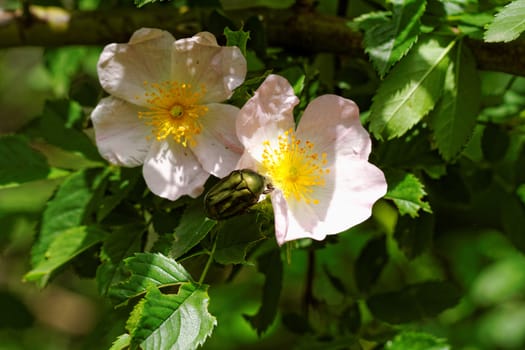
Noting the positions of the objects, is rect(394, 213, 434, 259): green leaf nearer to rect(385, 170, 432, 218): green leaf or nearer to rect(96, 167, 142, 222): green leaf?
rect(385, 170, 432, 218): green leaf

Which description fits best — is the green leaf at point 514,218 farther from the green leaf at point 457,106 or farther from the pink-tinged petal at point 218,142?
the pink-tinged petal at point 218,142

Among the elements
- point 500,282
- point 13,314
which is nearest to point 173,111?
point 13,314

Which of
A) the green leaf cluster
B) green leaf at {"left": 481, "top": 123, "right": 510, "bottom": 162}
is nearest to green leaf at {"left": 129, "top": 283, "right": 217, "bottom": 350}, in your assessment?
the green leaf cluster

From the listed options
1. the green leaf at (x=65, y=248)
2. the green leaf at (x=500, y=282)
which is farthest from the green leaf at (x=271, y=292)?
the green leaf at (x=500, y=282)

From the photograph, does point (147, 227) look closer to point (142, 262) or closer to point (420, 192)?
point (142, 262)

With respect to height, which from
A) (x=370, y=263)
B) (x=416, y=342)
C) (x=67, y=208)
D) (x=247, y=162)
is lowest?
(x=370, y=263)

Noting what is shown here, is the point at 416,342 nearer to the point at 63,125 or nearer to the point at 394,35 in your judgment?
the point at 394,35
